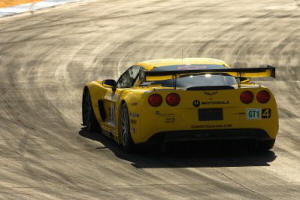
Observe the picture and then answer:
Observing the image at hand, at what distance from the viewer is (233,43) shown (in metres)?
22.5

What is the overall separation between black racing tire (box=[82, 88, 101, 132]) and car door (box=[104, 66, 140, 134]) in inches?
24.7

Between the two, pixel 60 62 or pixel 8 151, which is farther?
pixel 60 62

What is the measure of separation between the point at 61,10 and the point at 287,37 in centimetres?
826

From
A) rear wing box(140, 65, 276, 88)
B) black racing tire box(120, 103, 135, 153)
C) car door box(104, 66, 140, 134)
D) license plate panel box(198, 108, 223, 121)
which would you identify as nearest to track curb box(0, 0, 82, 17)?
car door box(104, 66, 140, 134)

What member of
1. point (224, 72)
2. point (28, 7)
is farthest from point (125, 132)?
point (28, 7)

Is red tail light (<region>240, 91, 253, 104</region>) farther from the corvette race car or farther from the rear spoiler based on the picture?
the rear spoiler

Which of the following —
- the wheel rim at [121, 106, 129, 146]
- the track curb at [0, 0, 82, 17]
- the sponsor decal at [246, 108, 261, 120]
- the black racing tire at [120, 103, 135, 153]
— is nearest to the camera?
the sponsor decal at [246, 108, 261, 120]

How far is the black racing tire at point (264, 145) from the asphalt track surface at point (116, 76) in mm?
88

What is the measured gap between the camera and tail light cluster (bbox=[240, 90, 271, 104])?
10211 millimetres

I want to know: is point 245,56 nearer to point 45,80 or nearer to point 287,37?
point 287,37

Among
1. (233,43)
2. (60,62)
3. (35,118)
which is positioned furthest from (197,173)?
(233,43)

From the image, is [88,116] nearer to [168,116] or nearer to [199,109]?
[168,116]

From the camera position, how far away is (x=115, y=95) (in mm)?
11438

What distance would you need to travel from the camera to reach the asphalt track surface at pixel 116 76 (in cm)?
849
